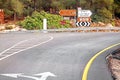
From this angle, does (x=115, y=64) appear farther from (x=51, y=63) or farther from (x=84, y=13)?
(x=84, y=13)

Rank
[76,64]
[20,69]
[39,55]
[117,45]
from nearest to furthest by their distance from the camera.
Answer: [20,69]
[76,64]
[39,55]
[117,45]

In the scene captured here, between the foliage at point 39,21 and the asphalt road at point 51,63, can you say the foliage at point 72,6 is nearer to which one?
the foliage at point 39,21

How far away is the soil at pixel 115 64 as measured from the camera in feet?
47.0

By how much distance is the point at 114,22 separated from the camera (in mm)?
54094

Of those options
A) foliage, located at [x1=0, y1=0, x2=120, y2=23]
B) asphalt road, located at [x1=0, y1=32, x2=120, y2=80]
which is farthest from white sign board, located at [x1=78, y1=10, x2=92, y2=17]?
asphalt road, located at [x1=0, y1=32, x2=120, y2=80]

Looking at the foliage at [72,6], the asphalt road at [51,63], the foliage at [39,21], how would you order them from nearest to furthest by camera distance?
the asphalt road at [51,63], the foliage at [39,21], the foliage at [72,6]

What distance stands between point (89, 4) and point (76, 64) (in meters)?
38.5

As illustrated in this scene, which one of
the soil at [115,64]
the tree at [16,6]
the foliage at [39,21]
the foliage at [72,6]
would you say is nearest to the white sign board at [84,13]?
the foliage at [39,21]

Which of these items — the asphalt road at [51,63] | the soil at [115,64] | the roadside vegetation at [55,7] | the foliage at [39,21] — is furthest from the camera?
the roadside vegetation at [55,7]

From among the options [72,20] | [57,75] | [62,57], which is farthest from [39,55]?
[72,20]

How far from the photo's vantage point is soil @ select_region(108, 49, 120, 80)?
564 inches

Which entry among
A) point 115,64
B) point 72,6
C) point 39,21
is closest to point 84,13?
point 39,21

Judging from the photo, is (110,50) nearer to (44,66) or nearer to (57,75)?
(44,66)

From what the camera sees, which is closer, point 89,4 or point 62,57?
point 62,57
